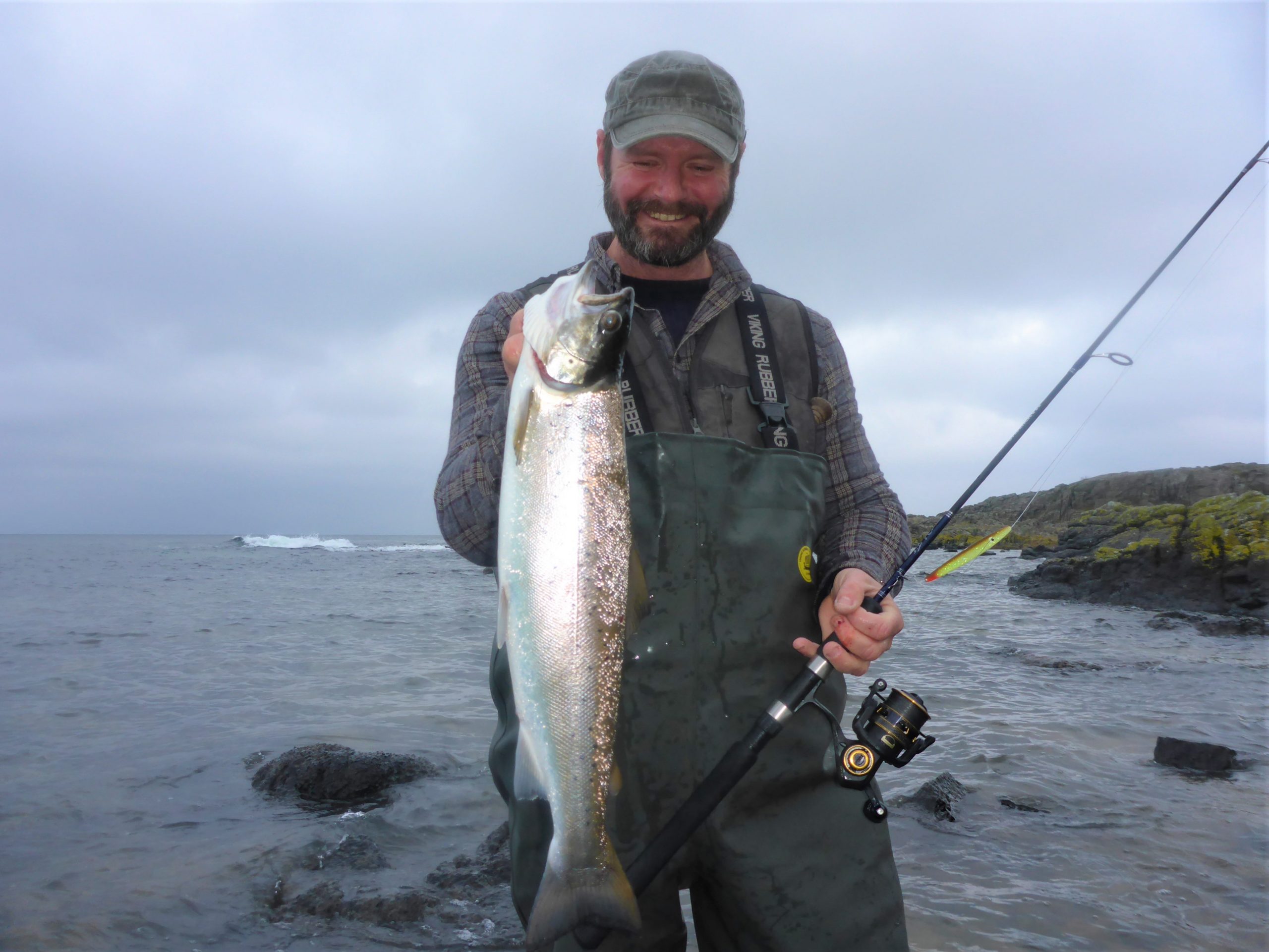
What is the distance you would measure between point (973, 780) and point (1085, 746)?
1771 mm

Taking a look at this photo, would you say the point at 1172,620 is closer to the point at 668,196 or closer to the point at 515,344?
the point at 668,196

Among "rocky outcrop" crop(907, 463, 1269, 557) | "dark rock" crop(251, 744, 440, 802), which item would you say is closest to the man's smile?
"dark rock" crop(251, 744, 440, 802)

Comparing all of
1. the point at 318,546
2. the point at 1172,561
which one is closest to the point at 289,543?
the point at 318,546

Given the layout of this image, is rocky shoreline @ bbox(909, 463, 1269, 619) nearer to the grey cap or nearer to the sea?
the sea

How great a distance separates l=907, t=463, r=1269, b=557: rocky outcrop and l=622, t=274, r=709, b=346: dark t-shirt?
32.5 meters

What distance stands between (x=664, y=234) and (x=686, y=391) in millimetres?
590

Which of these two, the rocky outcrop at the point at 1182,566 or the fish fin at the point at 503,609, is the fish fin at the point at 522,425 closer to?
the fish fin at the point at 503,609

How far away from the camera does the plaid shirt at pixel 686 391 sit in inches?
96.4

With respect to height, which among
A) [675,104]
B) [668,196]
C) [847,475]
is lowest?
[847,475]

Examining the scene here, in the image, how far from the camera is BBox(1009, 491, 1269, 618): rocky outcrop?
16.6 meters

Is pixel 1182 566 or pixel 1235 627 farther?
pixel 1182 566

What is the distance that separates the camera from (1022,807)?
20.7ft

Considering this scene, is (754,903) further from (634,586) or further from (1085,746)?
(1085,746)

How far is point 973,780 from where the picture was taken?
6.96m
